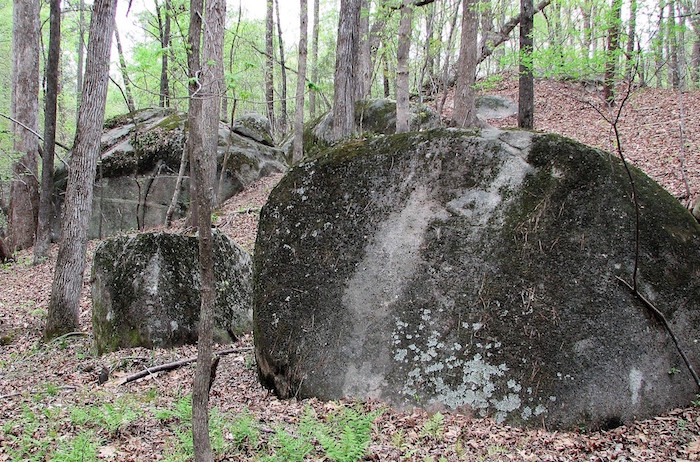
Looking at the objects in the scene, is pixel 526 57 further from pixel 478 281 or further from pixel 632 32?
pixel 478 281

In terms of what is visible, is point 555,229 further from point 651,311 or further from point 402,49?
point 402,49

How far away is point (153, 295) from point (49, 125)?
5929 millimetres

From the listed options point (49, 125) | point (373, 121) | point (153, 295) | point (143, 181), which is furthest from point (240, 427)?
point (143, 181)

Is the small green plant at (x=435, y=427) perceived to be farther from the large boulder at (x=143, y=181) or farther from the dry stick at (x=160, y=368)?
the large boulder at (x=143, y=181)

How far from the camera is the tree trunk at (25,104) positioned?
14.6 metres

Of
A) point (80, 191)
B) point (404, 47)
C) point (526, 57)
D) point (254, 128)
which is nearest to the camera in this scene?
point (80, 191)

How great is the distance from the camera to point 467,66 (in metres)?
12.0

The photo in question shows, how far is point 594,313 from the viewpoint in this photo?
4457mm

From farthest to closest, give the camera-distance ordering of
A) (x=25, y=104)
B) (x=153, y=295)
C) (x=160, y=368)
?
(x=25, y=104) → (x=153, y=295) → (x=160, y=368)

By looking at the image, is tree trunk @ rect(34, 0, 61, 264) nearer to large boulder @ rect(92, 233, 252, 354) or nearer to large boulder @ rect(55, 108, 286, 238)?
large boulder @ rect(55, 108, 286, 238)

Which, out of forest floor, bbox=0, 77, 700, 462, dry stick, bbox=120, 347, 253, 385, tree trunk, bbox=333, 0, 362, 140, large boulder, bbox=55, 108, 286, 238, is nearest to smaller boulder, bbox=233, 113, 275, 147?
large boulder, bbox=55, 108, 286, 238

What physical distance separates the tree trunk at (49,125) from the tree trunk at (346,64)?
544 cm

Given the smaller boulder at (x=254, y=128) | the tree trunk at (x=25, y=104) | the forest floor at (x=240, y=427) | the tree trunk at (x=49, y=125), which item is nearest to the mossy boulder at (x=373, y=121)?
the smaller boulder at (x=254, y=128)

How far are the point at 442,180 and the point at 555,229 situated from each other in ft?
3.99
